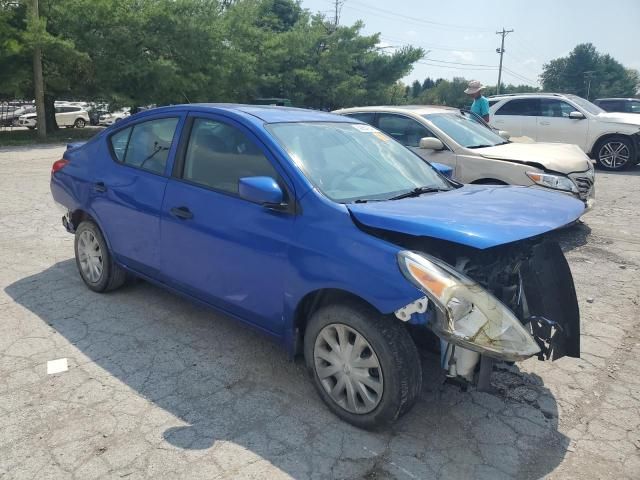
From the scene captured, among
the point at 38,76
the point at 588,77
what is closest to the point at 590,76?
the point at 588,77

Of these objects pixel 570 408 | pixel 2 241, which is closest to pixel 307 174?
pixel 570 408

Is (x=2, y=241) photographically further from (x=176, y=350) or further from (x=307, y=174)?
(x=307, y=174)

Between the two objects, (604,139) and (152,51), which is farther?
(152,51)

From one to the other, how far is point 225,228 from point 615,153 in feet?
39.4

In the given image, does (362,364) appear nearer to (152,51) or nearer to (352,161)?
(352,161)

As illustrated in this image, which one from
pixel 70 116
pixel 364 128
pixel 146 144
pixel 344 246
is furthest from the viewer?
pixel 70 116

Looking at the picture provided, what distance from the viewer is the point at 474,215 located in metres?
2.81

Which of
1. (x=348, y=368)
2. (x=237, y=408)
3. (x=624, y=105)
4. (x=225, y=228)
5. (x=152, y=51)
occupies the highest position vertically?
(x=152, y=51)

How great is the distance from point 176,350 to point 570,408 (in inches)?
101

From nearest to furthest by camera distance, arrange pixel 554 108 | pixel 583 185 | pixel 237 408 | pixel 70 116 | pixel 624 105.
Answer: pixel 237 408 < pixel 583 185 < pixel 554 108 < pixel 624 105 < pixel 70 116

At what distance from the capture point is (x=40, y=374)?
11.2ft

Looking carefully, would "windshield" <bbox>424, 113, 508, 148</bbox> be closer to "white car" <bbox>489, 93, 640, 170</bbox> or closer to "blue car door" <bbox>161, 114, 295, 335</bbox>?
"blue car door" <bbox>161, 114, 295, 335</bbox>

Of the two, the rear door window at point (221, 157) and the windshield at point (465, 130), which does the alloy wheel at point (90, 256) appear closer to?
the rear door window at point (221, 157)

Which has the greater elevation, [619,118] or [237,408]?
[619,118]
